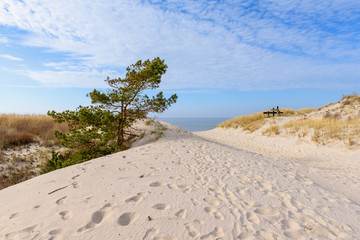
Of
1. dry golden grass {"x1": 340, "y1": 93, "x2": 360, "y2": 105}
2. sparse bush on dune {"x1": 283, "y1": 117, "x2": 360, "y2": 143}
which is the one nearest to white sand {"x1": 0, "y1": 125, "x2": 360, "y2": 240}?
sparse bush on dune {"x1": 283, "y1": 117, "x2": 360, "y2": 143}

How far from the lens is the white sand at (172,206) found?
2609 millimetres

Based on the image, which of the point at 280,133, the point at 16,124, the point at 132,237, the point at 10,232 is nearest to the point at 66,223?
the point at 10,232

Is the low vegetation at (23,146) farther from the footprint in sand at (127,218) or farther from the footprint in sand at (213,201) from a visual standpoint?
the footprint in sand at (213,201)

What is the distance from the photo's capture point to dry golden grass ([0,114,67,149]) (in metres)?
10.4

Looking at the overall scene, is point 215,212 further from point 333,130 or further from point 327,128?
point 327,128

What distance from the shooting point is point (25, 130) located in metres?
12.1

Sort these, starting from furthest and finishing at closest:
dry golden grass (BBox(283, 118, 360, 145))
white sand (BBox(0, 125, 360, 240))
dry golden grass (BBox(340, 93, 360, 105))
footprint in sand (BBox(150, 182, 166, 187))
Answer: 1. dry golden grass (BBox(340, 93, 360, 105))
2. dry golden grass (BBox(283, 118, 360, 145))
3. footprint in sand (BBox(150, 182, 166, 187))
4. white sand (BBox(0, 125, 360, 240))

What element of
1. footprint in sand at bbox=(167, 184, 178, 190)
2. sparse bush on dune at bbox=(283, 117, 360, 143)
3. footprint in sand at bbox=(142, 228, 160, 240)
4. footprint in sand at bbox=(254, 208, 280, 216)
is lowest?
footprint in sand at bbox=(254, 208, 280, 216)

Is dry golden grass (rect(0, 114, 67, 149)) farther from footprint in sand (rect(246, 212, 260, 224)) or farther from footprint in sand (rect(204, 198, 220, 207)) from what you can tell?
footprint in sand (rect(246, 212, 260, 224))

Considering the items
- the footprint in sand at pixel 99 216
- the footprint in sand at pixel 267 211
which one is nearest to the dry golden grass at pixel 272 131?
the footprint in sand at pixel 267 211

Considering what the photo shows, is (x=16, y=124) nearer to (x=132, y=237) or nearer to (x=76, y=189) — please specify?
(x=76, y=189)

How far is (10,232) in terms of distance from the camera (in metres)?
2.63

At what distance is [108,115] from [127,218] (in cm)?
628

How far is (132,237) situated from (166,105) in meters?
7.66
